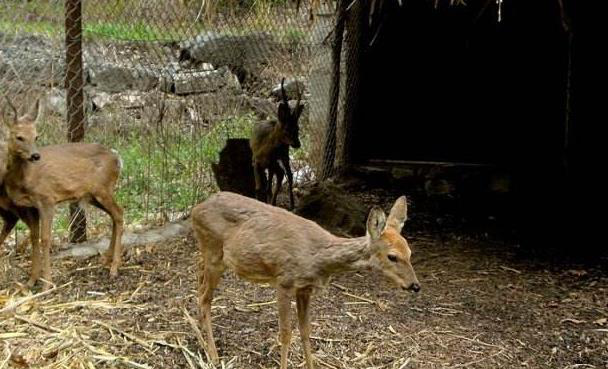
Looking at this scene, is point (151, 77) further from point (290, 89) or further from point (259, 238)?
point (290, 89)

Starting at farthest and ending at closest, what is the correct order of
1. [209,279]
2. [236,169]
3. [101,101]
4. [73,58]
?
[236,169] → [101,101] → [73,58] → [209,279]

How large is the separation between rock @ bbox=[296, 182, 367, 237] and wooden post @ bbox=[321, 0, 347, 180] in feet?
6.48

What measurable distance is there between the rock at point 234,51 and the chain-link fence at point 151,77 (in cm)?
1

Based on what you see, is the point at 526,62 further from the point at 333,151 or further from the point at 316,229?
the point at 316,229

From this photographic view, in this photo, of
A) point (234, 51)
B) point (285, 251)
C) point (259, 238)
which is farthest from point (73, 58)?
point (285, 251)

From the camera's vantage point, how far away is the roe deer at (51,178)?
5.45 metres

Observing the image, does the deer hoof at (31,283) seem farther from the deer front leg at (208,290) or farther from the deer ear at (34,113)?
the deer front leg at (208,290)

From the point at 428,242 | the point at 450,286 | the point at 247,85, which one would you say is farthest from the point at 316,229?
the point at 247,85

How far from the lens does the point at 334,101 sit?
9070 millimetres

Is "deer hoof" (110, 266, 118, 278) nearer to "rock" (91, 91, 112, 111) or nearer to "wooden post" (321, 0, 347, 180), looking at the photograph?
"rock" (91, 91, 112, 111)

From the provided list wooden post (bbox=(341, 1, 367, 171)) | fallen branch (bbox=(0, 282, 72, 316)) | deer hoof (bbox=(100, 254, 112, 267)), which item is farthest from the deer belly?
wooden post (bbox=(341, 1, 367, 171))

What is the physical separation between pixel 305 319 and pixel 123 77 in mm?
3410

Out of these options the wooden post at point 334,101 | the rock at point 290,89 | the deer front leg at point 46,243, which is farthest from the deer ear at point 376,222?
the wooden post at point 334,101

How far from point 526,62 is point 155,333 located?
19.5ft
